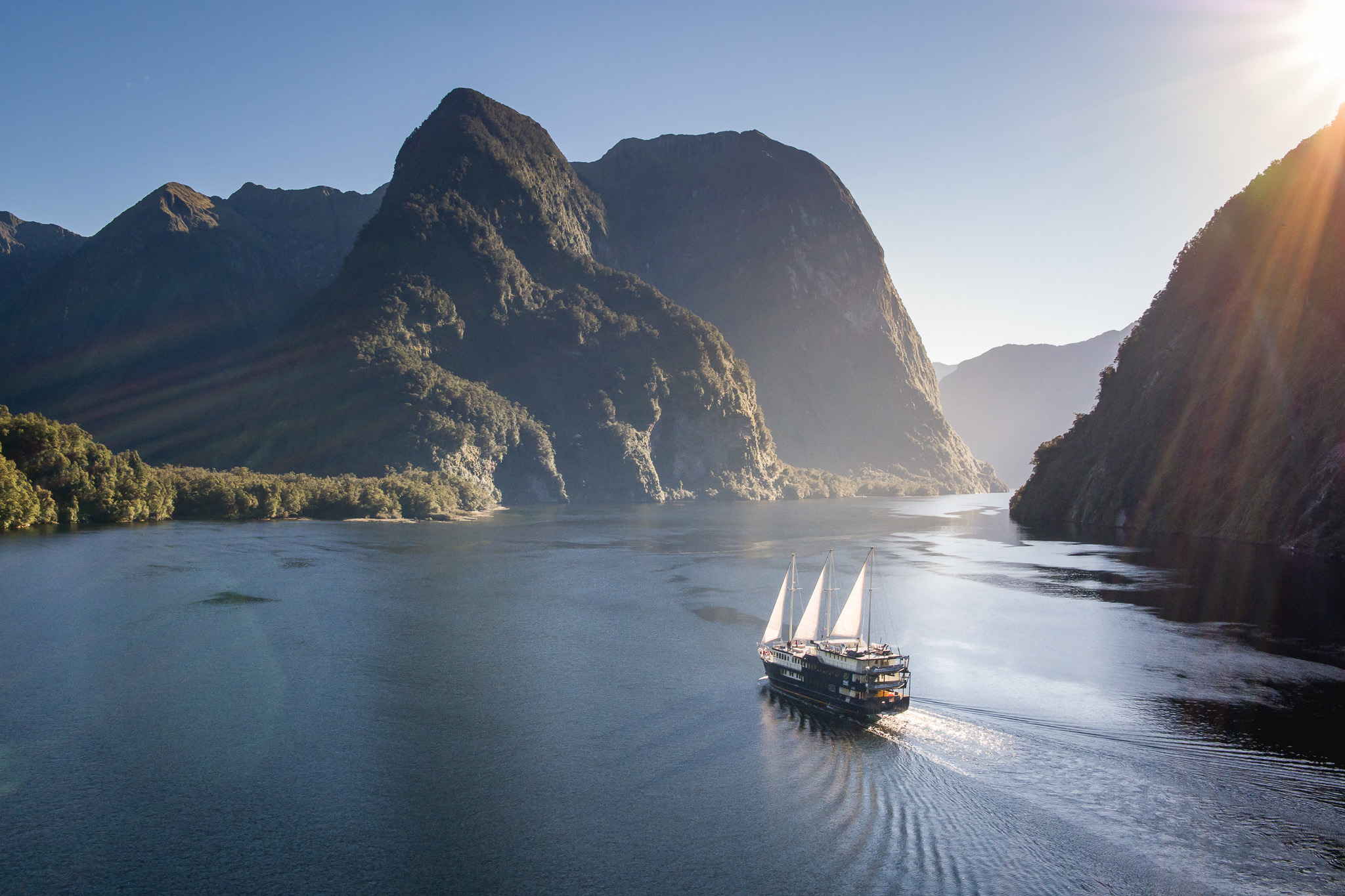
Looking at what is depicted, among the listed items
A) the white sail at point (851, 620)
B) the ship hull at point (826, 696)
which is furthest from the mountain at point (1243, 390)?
the ship hull at point (826, 696)

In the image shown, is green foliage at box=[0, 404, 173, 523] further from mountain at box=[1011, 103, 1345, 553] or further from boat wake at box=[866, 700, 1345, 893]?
mountain at box=[1011, 103, 1345, 553]

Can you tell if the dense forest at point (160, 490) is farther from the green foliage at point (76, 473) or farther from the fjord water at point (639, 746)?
the fjord water at point (639, 746)

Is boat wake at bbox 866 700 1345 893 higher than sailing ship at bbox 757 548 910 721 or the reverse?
the reverse

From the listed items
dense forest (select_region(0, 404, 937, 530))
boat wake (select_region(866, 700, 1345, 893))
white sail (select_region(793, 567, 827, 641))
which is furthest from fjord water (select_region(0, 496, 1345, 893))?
dense forest (select_region(0, 404, 937, 530))

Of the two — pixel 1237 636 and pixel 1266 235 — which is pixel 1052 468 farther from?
pixel 1237 636

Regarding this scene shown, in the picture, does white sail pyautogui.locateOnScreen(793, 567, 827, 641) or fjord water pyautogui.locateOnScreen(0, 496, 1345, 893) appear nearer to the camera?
fjord water pyautogui.locateOnScreen(0, 496, 1345, 893)

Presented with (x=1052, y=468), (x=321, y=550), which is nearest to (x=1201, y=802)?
(x=321, y=550)

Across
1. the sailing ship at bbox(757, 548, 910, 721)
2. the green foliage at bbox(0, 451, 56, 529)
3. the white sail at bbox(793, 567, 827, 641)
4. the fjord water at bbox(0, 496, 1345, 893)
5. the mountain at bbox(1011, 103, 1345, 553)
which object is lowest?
the fjord water at bbox(0, 496, 1345, 893)
